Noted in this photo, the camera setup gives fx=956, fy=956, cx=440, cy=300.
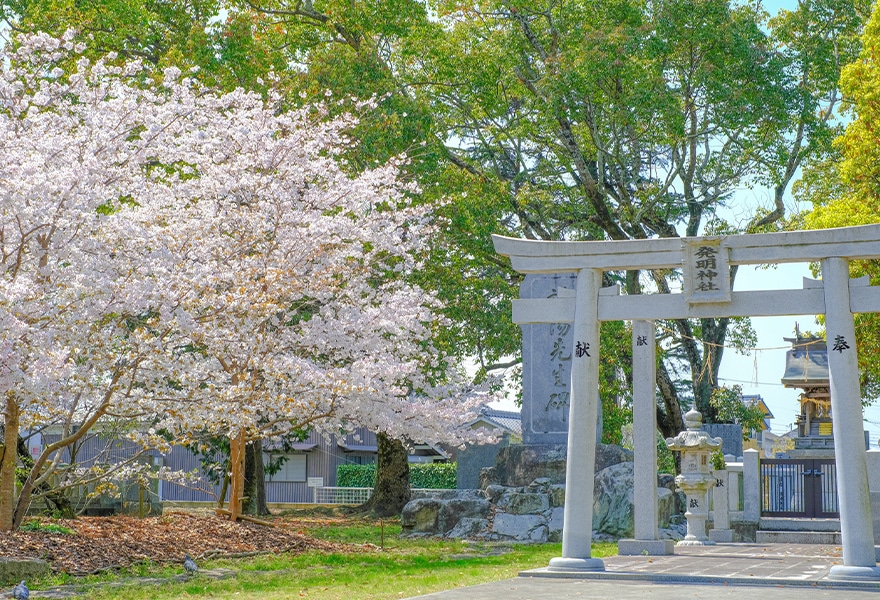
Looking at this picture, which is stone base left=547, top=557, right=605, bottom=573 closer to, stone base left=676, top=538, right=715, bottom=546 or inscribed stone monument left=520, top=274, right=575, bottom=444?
stone base left=676, top=538, right=715, bottom=546

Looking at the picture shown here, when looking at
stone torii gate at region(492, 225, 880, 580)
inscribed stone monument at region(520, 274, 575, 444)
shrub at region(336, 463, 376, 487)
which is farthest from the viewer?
shrub at region(336, 463, 376, 487)

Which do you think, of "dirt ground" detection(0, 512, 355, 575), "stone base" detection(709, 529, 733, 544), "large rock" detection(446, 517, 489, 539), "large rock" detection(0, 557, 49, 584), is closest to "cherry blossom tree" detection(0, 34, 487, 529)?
"dirt ground" detection(0, 512, 355, 575)

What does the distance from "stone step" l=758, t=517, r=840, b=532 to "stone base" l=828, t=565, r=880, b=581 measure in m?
8.88

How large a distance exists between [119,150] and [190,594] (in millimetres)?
6501

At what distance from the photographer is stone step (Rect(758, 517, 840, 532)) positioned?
18.4 m

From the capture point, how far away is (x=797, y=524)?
18.6m

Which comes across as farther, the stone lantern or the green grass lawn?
the stone lantern

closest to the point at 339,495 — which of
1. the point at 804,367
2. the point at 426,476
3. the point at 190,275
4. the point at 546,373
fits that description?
the point at 426,476

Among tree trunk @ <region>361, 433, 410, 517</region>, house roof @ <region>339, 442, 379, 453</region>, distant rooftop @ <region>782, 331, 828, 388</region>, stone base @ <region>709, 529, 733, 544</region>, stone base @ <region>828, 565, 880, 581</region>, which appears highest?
distant rooftop @ <region>782, 331, 828, 388</region>

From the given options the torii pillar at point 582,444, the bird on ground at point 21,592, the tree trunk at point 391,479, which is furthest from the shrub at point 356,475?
the bird on ground at point 21,592

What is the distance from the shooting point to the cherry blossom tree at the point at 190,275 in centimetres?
1173

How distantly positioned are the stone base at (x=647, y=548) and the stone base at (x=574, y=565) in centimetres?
307

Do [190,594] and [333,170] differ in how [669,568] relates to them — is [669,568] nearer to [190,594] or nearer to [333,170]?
[190,594]

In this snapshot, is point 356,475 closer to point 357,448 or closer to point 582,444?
point 357,448
